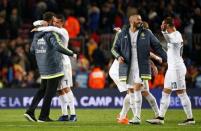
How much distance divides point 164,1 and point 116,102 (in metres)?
6.36

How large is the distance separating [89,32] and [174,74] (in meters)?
13.0

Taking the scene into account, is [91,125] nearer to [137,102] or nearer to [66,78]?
[137,102]

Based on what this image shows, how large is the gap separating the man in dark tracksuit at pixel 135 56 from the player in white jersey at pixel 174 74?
0.26 metres

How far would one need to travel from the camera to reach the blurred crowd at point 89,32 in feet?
97.3

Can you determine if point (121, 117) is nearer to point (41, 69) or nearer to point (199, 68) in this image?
point (41, 69)

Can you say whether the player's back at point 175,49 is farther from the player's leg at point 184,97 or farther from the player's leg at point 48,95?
the player's leg at point 48,95

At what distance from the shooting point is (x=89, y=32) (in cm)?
3228

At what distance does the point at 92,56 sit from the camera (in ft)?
100

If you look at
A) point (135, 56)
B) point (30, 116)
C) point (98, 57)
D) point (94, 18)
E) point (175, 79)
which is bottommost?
point (30, 116)

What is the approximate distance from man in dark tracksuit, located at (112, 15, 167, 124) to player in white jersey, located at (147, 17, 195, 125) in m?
0.26

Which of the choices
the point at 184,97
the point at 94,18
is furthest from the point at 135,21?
the point at 94,18

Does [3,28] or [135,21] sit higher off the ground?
[3,28]

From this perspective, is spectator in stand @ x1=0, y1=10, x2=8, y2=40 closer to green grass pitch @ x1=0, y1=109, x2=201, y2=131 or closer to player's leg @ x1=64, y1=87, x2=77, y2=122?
green grass pitch @ x1=0, y1=109, x2=201, y2=131

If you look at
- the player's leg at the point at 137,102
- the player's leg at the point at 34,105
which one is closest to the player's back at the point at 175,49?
the player's leg at the point at 137,102
